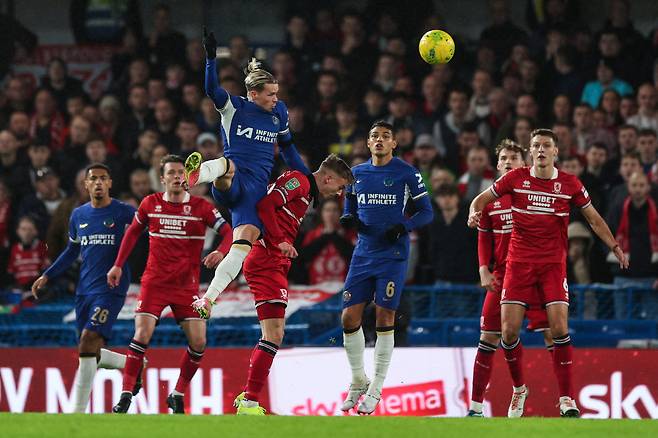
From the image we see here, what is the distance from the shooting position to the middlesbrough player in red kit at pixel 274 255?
1052cm

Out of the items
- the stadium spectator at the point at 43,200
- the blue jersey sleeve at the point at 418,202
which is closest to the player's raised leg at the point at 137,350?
the blue jersey sleeve at the point at 418,202

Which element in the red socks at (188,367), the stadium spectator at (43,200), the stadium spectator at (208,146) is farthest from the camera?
the stadium spectator at (208,146)

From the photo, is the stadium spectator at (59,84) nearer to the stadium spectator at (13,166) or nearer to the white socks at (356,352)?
the stadium spectator at (13,166)

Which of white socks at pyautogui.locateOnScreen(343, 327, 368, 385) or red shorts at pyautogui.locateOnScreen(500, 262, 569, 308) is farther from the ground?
red shorts at pyautogui.locateOnScreen(500, 262, 569, 308)

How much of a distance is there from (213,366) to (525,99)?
190 inches

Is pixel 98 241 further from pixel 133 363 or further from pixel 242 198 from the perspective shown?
pixel 242 198

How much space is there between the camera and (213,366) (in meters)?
13.9

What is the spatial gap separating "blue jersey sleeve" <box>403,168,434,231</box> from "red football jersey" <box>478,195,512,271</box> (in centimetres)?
51

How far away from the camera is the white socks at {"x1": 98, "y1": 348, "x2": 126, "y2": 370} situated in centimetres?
1300

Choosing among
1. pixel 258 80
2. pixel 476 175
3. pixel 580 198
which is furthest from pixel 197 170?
pixel 476 175

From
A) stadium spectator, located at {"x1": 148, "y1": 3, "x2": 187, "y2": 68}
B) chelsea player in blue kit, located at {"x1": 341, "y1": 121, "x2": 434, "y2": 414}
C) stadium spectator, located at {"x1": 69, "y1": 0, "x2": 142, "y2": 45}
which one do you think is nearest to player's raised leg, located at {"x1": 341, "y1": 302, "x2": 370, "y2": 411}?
chelsea player in blue kit, located at {"x1": 341, "y1": 121, "x2": 434, "y2": 414}

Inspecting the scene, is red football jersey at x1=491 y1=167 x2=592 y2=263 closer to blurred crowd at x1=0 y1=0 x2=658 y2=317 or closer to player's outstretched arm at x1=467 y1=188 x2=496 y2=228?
player's outstretched arm at x1=467 y1=188 x2=496 y2=228

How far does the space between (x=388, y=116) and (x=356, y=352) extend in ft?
18.5

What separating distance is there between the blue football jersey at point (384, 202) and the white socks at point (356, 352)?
657 millimetres
